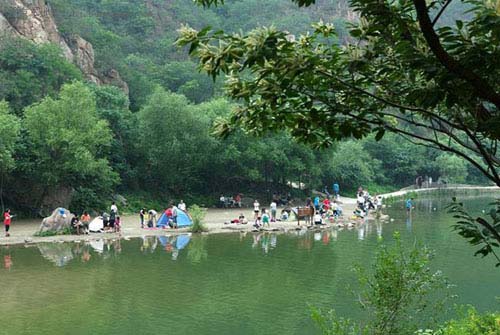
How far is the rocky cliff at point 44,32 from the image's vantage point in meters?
42.9

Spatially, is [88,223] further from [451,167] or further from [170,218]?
[451,167]

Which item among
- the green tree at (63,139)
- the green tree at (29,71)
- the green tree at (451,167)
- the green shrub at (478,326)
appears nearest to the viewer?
the green shrub at (478,326)

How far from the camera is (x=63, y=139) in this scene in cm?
2839

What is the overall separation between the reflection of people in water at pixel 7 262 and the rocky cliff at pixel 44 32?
24143 millimetres

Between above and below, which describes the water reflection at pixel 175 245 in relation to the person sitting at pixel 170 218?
below

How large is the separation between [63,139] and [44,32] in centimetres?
2044

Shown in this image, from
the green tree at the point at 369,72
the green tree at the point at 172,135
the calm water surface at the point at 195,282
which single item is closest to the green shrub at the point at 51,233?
the calm water surface at the point at 195,282

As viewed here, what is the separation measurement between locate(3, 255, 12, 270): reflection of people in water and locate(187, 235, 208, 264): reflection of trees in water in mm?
5944

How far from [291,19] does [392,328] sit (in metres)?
85.0

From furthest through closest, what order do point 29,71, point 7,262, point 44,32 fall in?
point 44,32, point 29,71, point 7,262

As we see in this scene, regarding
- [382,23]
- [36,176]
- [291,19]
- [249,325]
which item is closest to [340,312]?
[249,325]

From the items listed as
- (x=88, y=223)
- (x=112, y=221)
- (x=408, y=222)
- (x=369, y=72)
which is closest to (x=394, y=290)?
(x=369, y=72)

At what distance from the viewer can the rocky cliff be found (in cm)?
4288

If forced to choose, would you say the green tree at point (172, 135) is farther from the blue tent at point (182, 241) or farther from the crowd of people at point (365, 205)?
the blue tent at point (182, 241)
